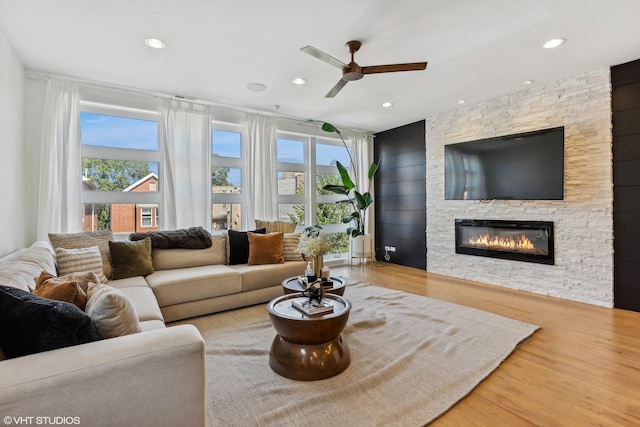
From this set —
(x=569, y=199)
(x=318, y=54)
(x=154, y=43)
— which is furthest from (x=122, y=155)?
(x=569, y=199)

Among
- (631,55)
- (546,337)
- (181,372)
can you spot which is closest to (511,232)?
(546,337)

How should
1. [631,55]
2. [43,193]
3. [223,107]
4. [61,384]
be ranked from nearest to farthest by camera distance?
1. [61,384]
2. [631,55]
3. [43,193]
4. [223,107]

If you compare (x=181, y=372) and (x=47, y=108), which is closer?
(x=181, y=372)

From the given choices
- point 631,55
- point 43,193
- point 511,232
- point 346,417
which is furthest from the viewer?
point 511,232

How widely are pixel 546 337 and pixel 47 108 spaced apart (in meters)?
5.56

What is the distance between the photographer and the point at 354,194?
5.97 metres

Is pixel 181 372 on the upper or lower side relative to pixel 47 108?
lower

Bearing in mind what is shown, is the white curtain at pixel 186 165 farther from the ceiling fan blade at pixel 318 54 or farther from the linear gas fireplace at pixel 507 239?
the linear gas fireplace at pixel 507 239

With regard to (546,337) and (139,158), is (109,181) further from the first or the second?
(546,337)

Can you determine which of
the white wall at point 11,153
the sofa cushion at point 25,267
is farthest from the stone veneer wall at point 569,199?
the white wall at point 11,153

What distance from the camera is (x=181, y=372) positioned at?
119 cm

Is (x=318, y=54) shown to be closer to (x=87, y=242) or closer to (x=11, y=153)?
(x=87, y=242)

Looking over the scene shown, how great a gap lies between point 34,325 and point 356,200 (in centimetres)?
514

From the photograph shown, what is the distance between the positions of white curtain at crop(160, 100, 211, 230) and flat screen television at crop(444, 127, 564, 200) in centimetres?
374
